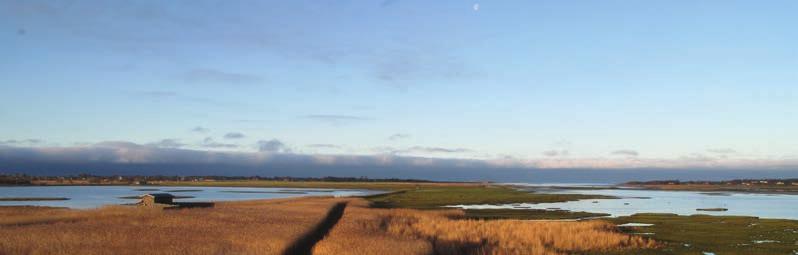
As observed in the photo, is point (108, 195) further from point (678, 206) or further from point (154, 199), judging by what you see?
point (678, 206)

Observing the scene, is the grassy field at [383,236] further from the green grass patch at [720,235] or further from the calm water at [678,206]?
the calm water at [678,206]

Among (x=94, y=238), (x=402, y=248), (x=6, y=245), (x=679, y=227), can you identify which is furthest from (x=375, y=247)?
(x=679, y=227)

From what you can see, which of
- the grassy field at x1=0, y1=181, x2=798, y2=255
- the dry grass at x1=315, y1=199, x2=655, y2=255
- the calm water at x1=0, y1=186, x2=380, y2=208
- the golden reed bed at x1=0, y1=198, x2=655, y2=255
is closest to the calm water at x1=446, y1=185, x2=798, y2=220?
the grassy field at x1=0, y1=181, x2=798, y2=255

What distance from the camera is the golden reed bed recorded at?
86.9 ft

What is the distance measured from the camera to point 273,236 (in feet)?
103

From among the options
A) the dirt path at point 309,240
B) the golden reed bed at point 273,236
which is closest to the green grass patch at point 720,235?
the golden reed bed at point 273,236

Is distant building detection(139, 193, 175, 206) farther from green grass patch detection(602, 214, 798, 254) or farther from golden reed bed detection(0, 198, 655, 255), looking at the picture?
green grass patch detection(602, 214, 798, 254)

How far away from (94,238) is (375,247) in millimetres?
11974

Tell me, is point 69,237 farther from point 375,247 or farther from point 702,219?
point 702,219

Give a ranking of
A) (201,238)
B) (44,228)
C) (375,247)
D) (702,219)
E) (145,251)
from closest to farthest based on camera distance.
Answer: (145,251) < (375,247) < (201,238) < (44,228) < (702,219)

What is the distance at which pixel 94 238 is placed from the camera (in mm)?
28953

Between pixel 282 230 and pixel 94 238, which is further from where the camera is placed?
pixel 282 230

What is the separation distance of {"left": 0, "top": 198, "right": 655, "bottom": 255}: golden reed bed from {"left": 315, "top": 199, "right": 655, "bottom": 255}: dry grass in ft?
0.13

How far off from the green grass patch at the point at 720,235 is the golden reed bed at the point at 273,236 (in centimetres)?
252
